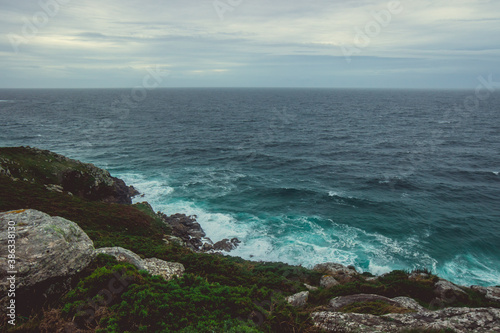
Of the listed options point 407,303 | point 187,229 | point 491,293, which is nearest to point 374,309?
point 407,303

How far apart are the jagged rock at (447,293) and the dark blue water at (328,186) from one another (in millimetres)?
11273

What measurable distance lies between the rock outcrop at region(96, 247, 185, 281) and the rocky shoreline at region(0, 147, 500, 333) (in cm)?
6

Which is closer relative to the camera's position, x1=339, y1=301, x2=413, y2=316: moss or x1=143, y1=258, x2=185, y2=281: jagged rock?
x1=339, y1=301, x2=413, y2=316: moss

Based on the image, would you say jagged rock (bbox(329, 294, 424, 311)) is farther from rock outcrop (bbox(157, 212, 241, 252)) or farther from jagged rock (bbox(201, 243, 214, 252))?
jagged rock (bbox(201, 243, 214, 252))

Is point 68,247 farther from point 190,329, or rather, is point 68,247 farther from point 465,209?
point 465,209

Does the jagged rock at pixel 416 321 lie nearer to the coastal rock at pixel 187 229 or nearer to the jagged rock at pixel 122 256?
the jagged rock at pixel 122 256

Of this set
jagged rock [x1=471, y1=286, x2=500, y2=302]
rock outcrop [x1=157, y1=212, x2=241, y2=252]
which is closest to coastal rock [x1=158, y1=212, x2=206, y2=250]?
rock outcrop [x1=157, y1=212, x2=241, y2=252]

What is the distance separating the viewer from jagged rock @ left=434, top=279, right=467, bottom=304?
16984mm

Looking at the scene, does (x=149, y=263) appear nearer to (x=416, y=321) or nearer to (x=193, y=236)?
(x=416, y=321)

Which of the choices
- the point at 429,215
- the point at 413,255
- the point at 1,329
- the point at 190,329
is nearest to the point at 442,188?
the point at 429,215

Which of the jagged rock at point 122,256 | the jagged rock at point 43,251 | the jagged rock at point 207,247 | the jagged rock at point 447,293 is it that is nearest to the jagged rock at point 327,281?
the jagged rock at point 447,293

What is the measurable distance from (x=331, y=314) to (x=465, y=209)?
40.6 meters

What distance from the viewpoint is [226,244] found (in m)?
33.2

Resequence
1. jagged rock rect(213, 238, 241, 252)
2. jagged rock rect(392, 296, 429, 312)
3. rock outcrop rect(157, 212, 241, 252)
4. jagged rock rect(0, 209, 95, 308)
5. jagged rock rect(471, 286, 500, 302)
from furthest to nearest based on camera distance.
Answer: jagged rock rect(213, 238, 241, 252)
rock outcrop rect(157, 212, 241, 252)
jagged rock rect(471, 286, 500, 302)
jagged rock rect(392, 296, 429, 312)
jagged rock rect(0, 209, 95, 308)
